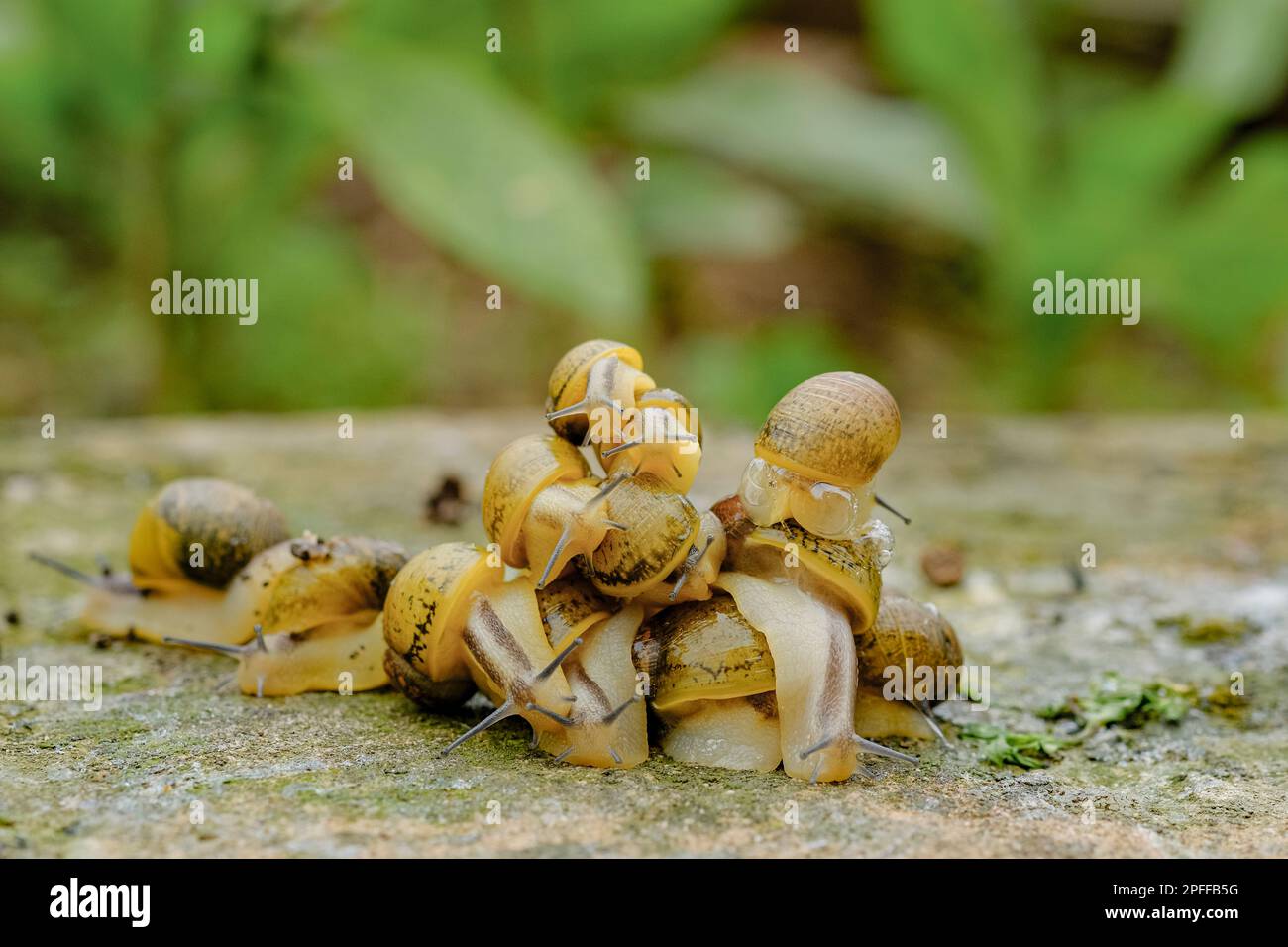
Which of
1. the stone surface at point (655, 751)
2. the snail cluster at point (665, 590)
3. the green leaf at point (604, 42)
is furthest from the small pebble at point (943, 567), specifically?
the green leaf at point (604, 42)

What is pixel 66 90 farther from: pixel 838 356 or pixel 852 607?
pixel 852 607

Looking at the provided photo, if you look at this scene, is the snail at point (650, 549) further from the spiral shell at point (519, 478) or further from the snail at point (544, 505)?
the spiral shell at point (519, 478)

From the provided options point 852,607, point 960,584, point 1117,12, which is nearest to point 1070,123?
point 1117,12

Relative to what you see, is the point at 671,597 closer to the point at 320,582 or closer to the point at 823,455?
the point at 823,455

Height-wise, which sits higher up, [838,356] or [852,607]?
[838,356]

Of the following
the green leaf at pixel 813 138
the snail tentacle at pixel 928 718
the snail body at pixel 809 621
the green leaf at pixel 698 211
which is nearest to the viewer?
the snail body at pixel 809 621
